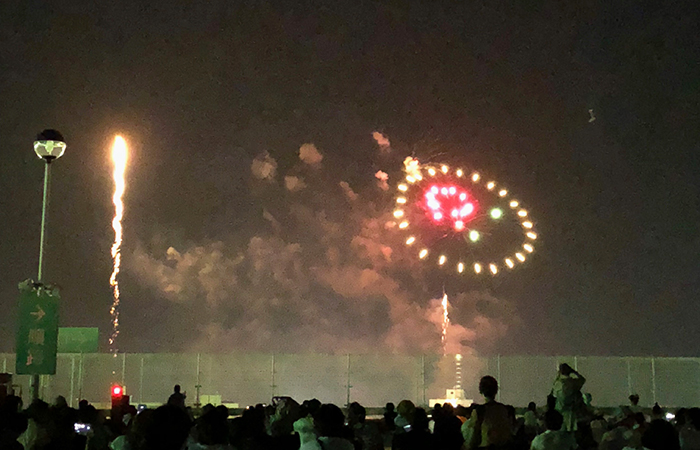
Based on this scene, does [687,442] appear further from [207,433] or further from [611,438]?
[207,433]

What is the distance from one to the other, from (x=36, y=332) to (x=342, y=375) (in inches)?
908

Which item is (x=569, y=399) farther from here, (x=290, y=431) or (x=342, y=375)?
(x=342, y=375)

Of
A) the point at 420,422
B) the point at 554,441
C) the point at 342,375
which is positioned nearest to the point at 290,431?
the point at 420,422

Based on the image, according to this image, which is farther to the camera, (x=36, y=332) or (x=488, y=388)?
(x=36, y=332)

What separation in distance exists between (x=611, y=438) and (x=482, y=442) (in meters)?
1.95

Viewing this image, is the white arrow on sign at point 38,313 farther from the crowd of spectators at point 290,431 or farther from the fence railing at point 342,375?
the fence railing at point 342,375

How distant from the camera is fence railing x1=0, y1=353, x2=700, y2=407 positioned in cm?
3484

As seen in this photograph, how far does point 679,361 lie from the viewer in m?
34.7

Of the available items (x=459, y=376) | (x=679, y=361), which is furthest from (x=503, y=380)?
(x=679, y=361)

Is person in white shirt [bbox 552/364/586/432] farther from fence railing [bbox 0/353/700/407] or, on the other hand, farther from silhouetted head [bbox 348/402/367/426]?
fence railing [bbox 0/353/700/407]

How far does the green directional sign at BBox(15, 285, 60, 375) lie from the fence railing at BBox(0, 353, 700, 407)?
72.8 ft

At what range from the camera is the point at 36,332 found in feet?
43.6

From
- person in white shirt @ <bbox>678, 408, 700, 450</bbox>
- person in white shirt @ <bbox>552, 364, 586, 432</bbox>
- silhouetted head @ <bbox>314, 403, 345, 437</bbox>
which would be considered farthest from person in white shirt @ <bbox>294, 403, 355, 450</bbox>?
person in white shirt @ <bbox>552, 364, 586, 432</bbox>

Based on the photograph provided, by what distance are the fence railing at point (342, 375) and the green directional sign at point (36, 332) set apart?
22.2 m
